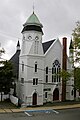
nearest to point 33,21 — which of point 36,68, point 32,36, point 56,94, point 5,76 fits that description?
point 32,36

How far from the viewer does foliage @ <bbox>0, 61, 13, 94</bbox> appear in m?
33.9

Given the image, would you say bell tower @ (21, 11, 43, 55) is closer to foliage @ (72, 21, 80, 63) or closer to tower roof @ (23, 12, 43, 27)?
tower roof @ (23, 12, 43, 27)

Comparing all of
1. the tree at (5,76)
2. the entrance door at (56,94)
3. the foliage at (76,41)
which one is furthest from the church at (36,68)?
the foliage at (76,41)

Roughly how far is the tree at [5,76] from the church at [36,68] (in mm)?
2146

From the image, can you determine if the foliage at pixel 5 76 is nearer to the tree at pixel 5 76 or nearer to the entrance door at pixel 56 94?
the tree at pixel 5 76

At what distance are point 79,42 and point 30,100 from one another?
14.8 m

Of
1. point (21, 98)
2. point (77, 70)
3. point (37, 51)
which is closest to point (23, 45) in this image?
point (37, 51)

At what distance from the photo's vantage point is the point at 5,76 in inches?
1345

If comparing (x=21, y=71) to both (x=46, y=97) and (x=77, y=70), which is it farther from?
(x=77, y=70)

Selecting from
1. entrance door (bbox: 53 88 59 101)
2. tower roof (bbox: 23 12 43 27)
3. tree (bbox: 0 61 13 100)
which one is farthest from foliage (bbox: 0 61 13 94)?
entrance door (bbox: 53 88 59 101)

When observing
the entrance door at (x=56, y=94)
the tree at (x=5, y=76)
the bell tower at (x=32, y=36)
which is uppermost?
the bell tower at (x=32, y=36)

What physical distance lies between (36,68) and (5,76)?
5.05 meters

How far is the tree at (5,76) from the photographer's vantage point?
33.9 metres

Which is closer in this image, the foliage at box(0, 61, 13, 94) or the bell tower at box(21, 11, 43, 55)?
the foliage at box(0, 61, 13, 94)
